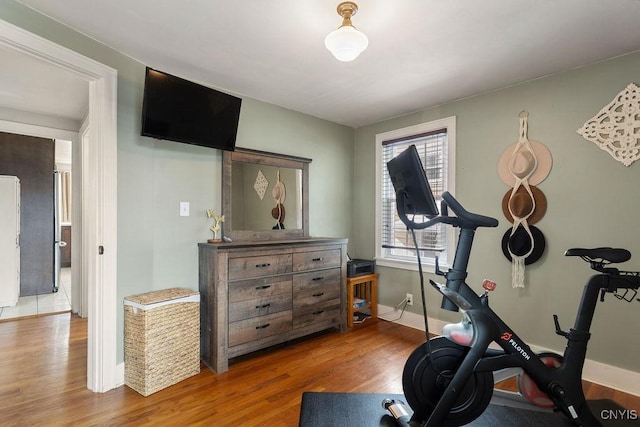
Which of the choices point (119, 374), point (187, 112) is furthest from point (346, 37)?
point (119, 374)

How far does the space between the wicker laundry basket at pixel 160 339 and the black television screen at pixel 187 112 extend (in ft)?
3.93

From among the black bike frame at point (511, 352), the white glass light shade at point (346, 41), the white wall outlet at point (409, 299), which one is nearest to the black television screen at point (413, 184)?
the black bike frame at point (511, 352)

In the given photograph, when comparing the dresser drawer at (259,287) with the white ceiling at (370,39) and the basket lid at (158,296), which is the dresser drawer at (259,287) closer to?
the basket lid at (158,296)

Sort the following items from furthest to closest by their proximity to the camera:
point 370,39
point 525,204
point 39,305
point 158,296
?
1. point 39,305
2. point 525,204
3. point 158,296
4. point 370,39

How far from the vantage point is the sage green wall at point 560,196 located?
219 centimetres

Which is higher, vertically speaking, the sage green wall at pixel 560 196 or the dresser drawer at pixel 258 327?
the sage green wall at pixel 560 196

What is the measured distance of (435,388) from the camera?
1673mm

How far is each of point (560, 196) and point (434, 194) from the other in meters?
1.07

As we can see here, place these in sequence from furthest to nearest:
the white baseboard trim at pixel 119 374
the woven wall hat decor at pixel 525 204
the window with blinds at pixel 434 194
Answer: the window with blinds at pixel 434 194 < the woven wall hat decor at pixel 525 204 < the white baseboard trim at pixel 119 374

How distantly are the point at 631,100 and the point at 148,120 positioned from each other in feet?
11.1

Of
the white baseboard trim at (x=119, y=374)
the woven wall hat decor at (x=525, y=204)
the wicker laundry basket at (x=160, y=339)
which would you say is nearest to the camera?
the wicker laundry basket at (x=160, y=339)

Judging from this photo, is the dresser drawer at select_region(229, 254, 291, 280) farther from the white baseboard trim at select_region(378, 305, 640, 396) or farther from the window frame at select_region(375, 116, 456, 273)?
the white baseboard trim at select_region(378, 305, 640, 396)

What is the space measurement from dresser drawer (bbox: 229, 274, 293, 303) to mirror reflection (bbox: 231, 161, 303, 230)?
0.58 metres

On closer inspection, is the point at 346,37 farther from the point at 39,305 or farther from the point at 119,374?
the point at 39,305
